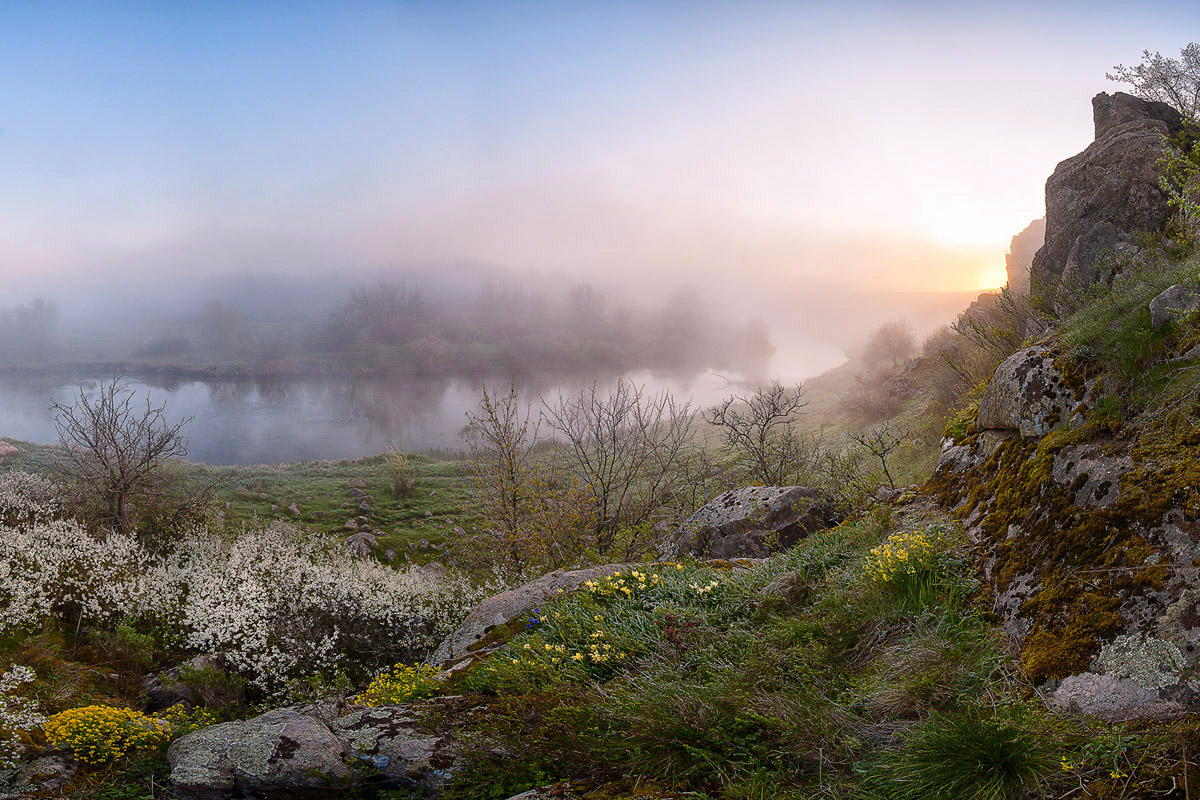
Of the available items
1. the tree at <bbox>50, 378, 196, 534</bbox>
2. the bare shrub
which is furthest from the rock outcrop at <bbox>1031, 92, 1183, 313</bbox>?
the bare shrub

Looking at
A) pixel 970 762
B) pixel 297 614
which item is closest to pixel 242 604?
pixel 297 614

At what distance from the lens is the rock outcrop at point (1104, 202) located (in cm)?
762

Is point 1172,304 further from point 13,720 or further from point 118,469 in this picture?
point 118,469

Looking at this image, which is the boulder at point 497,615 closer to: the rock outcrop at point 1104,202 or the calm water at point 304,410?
the rock outcrop at point 1104,202

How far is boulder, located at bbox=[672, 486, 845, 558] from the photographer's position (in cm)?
841

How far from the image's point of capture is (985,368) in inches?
500

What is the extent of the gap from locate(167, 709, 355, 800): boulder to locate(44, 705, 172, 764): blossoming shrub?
2.39ft

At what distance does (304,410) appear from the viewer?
3703 inches

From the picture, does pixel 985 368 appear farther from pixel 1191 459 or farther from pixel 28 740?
pixel 28 740

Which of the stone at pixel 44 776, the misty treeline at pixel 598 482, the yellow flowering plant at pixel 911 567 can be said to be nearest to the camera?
the stone at pixel 44 776

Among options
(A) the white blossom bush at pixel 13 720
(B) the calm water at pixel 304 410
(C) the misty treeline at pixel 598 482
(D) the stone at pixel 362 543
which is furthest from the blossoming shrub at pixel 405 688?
(B) the calm water at pixel 304 410

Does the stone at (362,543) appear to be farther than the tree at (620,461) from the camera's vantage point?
Yes

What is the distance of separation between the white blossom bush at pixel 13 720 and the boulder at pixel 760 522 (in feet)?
25.1

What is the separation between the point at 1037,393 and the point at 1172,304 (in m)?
1.10
